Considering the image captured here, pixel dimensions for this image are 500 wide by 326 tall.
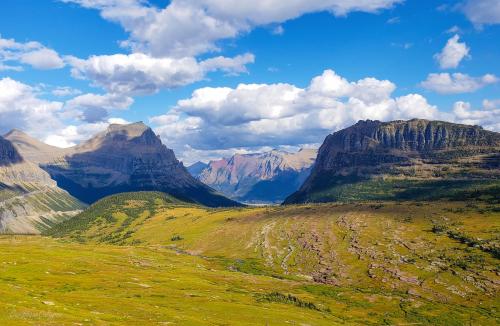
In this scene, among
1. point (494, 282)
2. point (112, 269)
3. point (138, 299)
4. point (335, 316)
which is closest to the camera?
point (138, 299)

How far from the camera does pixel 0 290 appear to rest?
8788cm

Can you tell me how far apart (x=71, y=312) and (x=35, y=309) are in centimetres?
634

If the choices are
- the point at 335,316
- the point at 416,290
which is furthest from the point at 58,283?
the point at 416,290

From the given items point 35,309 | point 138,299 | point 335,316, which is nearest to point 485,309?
point 335,316

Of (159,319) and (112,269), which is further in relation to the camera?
(112,269)

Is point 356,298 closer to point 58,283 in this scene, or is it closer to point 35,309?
point 58,283

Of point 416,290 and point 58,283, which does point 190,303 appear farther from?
point 416,290

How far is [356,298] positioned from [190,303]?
8014 centimetres

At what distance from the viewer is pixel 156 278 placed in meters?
171

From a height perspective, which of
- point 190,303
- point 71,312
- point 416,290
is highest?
point 71,312

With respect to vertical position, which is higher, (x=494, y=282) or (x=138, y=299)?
(x=138, y=299)

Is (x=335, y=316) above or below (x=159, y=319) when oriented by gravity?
below

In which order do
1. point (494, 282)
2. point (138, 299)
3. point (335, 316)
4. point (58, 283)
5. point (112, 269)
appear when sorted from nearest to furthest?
point (138, 299) → point (58, 283) → point (335, 316) → point (112, 269) → point (494, 282)

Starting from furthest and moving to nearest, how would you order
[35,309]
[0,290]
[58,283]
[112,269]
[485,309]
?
[112,269] → [485,309] → [58,283] → [0,290] → [35,309]
